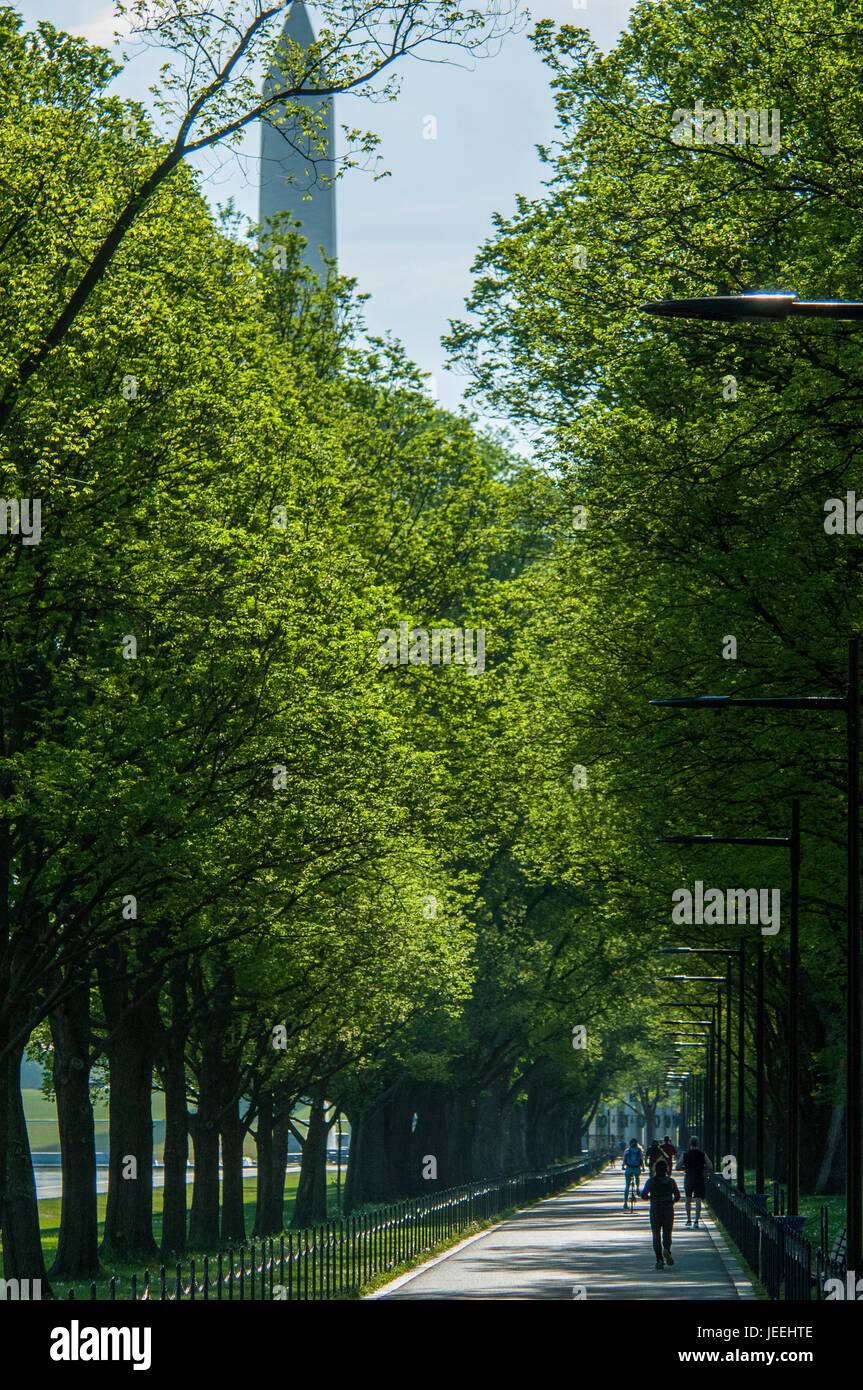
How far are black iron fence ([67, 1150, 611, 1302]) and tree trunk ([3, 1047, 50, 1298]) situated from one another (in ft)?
4.28

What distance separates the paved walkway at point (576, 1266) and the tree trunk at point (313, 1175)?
5683mm

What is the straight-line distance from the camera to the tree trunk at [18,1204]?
22.9 metres

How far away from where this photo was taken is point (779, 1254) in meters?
20.6

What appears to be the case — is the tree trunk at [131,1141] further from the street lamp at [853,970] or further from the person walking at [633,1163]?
the person walking at [633,1163]

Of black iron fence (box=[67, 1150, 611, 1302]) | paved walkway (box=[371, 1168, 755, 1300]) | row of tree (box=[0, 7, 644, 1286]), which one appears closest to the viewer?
black iron fence (box=[67, 1150, 611, 1302])

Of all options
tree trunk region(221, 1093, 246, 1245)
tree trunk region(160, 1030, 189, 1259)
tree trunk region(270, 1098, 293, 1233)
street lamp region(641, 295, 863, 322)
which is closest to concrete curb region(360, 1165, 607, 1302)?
tree trunk region(160, 1030, 189, 1259)

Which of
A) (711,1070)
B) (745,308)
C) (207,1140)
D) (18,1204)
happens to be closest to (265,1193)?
(207,1140)

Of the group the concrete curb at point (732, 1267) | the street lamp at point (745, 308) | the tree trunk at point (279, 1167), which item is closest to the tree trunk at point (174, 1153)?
the tree trunk at point (279, 1167)

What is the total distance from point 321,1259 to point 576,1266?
28.7 feet

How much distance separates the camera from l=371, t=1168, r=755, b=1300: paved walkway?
2342 centimetres

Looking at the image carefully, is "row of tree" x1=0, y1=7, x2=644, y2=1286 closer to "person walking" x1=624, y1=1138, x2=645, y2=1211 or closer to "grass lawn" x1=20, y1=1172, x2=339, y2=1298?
"grass lawn" x1=20, y1=1172, x2=339, y2=1298

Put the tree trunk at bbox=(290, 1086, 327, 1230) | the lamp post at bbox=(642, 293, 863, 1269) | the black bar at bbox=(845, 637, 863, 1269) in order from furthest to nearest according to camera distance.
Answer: the tree trunk at bbox=(290, 1086, 327, 1230), the black bar at bbox=(845, 637, 863, 1269), the lamp post at bbox=(642, 293, 863, 1269)

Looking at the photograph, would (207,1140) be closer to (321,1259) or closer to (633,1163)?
(321,1259)
